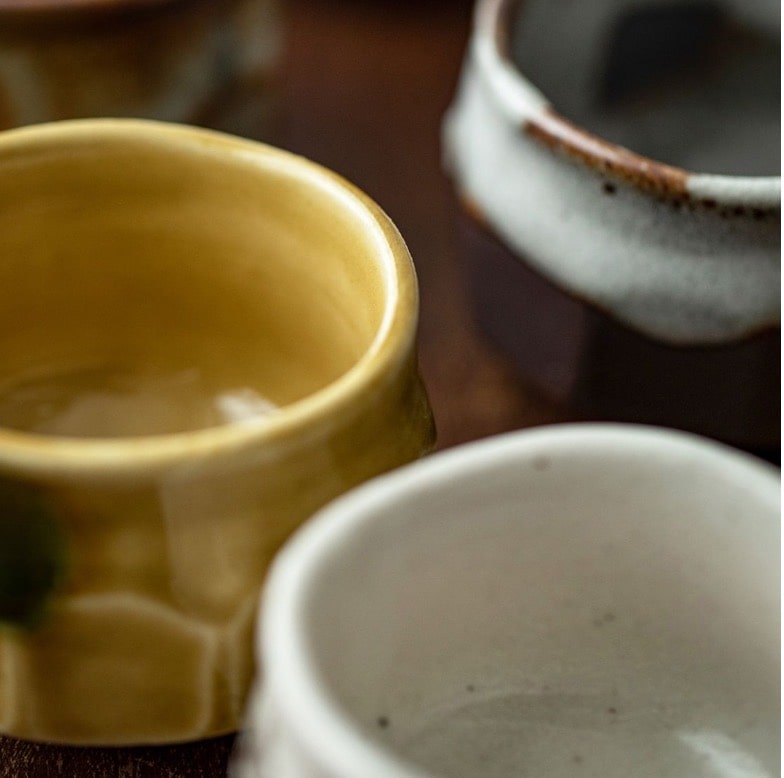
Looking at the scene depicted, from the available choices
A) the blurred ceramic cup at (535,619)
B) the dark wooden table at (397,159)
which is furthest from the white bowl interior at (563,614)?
the dark wooden table at (397,159)

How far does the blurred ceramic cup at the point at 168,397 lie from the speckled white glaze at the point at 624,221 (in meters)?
0.13

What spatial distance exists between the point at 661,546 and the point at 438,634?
0.08 meters

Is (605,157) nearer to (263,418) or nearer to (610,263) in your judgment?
(610,263)

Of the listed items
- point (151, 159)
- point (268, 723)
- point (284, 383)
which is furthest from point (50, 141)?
point (268, 723)

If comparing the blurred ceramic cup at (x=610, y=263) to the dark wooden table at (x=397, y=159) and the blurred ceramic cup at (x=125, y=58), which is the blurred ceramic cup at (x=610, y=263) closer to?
the dark wooden table at (x=397, y=159)

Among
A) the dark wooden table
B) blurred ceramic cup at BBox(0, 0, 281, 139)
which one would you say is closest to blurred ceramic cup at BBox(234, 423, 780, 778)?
the dark wooden table

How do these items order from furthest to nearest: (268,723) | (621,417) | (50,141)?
(621,417) < (50,141) < (268,723)

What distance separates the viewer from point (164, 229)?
0.47 meters

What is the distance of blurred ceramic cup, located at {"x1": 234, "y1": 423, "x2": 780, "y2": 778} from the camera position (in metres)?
0.28

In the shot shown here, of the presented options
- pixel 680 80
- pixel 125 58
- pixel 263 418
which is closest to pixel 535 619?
pixel 263 418

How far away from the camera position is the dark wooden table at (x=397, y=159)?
0.42 metres

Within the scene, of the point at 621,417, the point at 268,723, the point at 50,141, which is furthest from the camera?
the point at 621,417

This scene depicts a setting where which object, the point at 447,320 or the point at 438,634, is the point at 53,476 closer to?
the point at 438,634

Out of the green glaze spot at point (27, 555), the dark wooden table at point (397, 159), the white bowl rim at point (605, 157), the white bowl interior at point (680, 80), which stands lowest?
the dark wooden table at point (397, 159)
